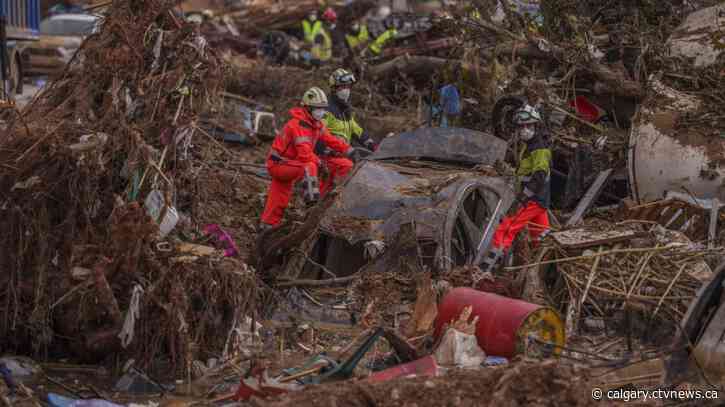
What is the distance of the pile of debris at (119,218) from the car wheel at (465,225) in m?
1.79

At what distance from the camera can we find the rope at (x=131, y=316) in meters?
6.28

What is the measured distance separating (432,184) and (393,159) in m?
1.01

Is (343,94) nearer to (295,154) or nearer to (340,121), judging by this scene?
(340,121)

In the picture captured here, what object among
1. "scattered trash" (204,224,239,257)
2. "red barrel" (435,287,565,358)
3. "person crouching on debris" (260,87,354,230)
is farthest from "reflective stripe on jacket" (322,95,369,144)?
"red barrel" (435,287,565,358)

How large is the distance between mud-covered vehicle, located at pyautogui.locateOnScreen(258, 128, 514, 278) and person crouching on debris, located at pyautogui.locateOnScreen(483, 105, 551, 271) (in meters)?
0.12

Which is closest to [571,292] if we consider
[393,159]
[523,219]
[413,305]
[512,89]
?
[413,305]

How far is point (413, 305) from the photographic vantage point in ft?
25.0

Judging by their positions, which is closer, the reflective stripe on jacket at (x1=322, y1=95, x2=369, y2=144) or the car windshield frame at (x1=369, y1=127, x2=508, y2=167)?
the car windshield frame at (x1=369, y1=127, x2=508, y2=167)

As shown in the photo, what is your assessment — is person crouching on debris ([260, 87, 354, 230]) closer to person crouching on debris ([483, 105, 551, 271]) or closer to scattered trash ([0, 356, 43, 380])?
person crouching on debris ([483, 105, 551, 271])

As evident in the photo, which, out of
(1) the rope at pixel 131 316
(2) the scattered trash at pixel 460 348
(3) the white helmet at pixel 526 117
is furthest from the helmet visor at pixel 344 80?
(1) the rope at pixel 131 316

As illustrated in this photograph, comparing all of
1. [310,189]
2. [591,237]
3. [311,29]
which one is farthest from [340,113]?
[311,29]

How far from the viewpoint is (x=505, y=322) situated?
20.9 ft

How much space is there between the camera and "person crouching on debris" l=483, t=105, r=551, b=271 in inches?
346

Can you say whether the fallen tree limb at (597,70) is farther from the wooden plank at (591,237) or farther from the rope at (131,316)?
the rope at (131,316)
